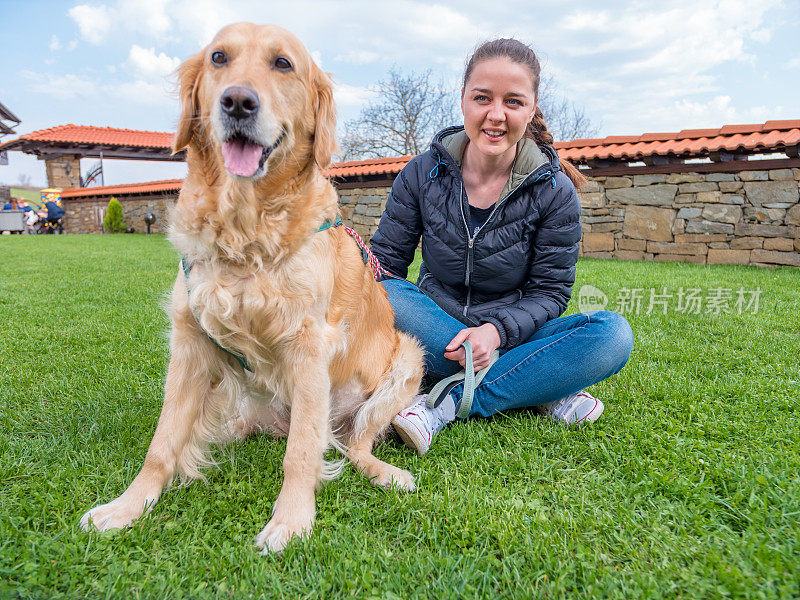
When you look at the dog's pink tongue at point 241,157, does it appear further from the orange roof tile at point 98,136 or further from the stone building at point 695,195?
the orange roof tile at point 98,136

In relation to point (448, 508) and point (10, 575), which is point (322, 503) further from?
point (10, 575)

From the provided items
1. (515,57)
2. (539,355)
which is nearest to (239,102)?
(515,57)

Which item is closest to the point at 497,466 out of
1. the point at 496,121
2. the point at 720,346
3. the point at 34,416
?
the point at 496,121

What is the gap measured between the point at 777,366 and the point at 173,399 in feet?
10.7

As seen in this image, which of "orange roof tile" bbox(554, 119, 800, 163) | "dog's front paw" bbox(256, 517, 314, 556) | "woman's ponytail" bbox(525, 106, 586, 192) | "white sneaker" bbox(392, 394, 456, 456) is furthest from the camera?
"orange roof tile" bbox(554, 119, 800, 163)

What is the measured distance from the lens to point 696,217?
9.02 meters

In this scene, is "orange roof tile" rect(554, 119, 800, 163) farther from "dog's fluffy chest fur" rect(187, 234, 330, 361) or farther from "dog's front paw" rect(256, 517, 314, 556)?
"dog's front paw" rect(256, 517, 314, 556)

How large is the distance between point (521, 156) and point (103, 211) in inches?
887

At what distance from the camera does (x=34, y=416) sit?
244 cm

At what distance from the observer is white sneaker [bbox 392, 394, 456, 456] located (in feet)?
7.20

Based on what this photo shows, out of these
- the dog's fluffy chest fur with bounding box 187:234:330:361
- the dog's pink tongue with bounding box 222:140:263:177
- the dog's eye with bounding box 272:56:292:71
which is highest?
the dog's eye with bounding box 272:56:292:71

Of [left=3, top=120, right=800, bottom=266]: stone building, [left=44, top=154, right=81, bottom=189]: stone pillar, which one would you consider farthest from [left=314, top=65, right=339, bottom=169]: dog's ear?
[left=44, top=154, right=81, bottom=189]: stone pillar

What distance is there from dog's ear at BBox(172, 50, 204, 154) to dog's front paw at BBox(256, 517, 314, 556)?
1.33 m

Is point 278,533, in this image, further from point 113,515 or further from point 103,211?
point 103,211
